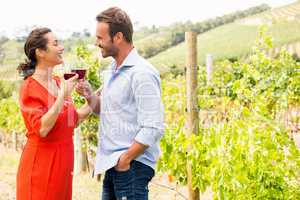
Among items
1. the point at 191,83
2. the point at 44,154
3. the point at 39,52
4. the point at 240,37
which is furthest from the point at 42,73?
the point at 240,37

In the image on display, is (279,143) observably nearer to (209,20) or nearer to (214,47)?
(214,47)

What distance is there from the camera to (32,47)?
9.70 feet

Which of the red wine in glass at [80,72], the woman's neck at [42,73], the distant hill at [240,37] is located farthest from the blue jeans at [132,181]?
the distant hill at [240,37]

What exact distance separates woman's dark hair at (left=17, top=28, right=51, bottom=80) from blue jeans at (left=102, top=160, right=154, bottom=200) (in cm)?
80

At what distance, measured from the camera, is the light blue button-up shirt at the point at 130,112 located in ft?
8.16

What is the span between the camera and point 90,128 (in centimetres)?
724

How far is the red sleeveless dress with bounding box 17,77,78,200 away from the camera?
2889mm

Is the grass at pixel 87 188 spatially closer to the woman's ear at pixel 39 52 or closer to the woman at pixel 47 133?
the woman at pixel 47 133

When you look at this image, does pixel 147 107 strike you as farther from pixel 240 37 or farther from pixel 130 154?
pixel 240 37

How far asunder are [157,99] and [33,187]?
96cm

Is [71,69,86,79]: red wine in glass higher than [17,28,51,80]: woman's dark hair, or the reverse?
[17,28,51,80]: woman's dark hair

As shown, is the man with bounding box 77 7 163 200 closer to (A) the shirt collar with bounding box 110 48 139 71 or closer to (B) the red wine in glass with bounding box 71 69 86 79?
(A) the shirt collar with bounding box 110 48 139 71

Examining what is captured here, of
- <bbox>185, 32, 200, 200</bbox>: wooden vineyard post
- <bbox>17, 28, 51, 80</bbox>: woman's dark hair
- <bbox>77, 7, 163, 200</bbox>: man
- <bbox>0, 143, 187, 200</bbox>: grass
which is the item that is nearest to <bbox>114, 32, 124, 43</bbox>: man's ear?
<bbox>77, 7, 163, 200</bbox>: man

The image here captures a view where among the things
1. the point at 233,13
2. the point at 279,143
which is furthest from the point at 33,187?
the point at 233,13
